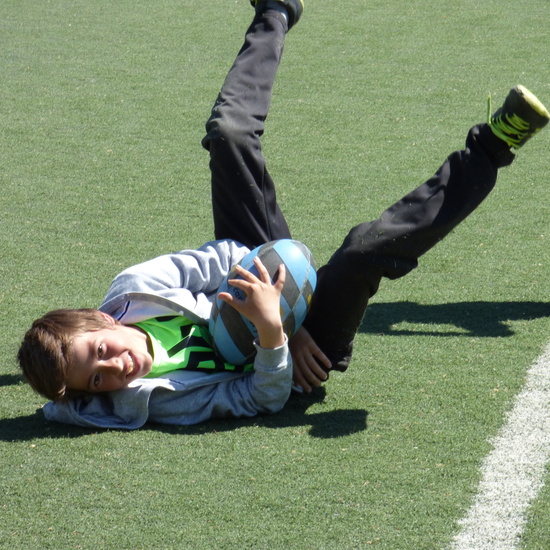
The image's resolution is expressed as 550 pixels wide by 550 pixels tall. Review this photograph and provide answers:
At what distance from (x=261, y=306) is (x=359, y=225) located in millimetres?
503

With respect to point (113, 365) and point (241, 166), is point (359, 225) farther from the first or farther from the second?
point (113, 365)

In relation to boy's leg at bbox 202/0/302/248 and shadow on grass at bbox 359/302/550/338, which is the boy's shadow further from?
boy's leg at bbox 202/0/302/248

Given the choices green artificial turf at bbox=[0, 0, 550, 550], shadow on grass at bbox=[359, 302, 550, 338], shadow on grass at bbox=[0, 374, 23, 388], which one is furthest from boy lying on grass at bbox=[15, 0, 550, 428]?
shadow on grass at bbox=[359, 302, 550, 338]

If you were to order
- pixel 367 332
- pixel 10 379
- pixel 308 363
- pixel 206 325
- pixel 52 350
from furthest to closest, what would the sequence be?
pixel 367 332
pixel 10 379
pixel 206 325
pixel 308 363
pixel 52 350

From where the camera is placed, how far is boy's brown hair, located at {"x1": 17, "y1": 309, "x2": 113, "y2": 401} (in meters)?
3.09

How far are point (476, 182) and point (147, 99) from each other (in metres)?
4.78

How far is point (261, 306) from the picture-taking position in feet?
10.2

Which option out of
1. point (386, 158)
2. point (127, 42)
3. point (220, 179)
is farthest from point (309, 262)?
point (127, 42)

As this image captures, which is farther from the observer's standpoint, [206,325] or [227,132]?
[227,132]

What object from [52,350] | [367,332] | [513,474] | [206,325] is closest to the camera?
[513,474]

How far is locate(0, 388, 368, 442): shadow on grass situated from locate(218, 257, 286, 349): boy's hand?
0.32 metres

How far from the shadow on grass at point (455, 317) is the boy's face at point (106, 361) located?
120 cm

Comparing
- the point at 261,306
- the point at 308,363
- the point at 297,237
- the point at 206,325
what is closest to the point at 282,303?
the point at 261,306

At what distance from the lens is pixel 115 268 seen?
465cm
